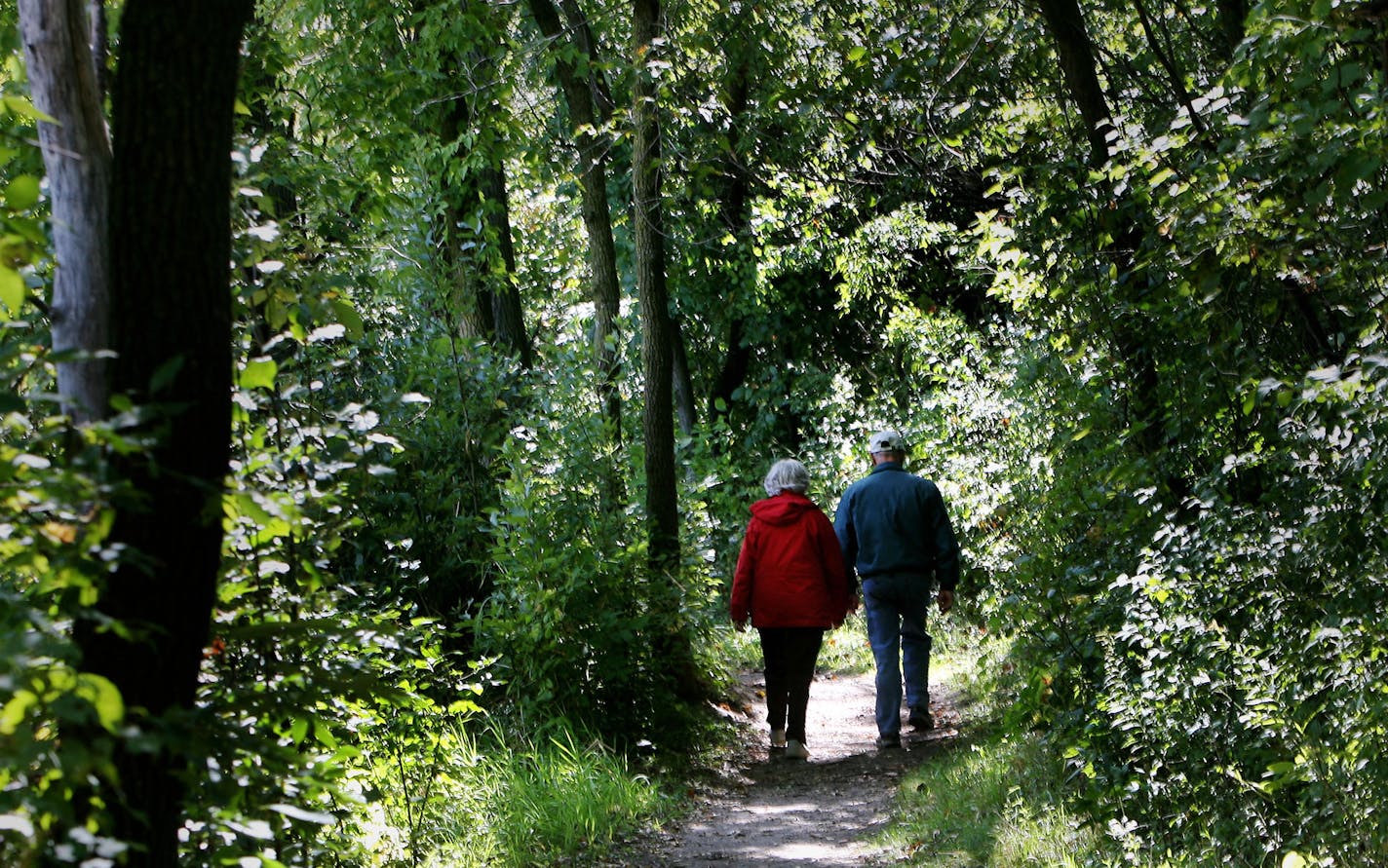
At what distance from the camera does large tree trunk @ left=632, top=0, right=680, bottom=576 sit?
10016 millimetres

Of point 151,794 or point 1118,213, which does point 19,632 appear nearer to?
point 151,794

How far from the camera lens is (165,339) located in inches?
111

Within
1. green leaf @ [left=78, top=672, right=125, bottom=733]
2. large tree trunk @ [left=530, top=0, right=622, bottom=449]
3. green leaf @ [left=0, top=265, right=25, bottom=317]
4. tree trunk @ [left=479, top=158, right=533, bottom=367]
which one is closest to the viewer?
green leaf @ [left=78, top=672, right=125, bottom=733]

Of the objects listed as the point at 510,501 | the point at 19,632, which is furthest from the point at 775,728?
the point at 19,632

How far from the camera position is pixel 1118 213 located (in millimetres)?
6113

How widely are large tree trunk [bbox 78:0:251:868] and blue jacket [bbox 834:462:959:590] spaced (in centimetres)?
745

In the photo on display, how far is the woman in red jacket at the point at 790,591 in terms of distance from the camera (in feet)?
31.5

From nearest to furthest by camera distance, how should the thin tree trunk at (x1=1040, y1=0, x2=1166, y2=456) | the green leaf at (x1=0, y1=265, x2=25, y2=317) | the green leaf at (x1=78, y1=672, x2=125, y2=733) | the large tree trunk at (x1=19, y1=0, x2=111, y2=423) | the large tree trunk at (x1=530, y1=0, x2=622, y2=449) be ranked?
the green leaf at (x1=78, y1=672, x2=125, y2=733)
the green leaf at (x1=0, y1=265, x2=25, y2=317)
the large tree trunk at (x1=19, y1=0, x2=111, y2=423)
the thin tree trunk at (x1=1040, y1=0, x2=1166, y2=456)
the large tree trunk at (x1=530, y1=0, x2=622, y2=449)

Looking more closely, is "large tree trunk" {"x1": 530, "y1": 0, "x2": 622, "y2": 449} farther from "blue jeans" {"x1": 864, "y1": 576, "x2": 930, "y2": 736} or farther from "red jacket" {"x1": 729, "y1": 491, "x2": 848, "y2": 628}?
"blue jeans" {"x1": 864, "y1": 576, "x2": 930, "y2": 736}

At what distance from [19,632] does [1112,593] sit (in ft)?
16.1

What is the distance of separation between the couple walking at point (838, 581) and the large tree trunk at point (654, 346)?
69 centimetres

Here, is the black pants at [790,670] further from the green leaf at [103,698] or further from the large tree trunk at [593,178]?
the green leaf at [103,698]

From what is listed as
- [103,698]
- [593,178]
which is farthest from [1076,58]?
[103,698]

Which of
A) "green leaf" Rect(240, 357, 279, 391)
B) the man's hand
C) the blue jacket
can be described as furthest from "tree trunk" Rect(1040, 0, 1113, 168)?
"green leaf" Rect(240, 357, 279, 391)
